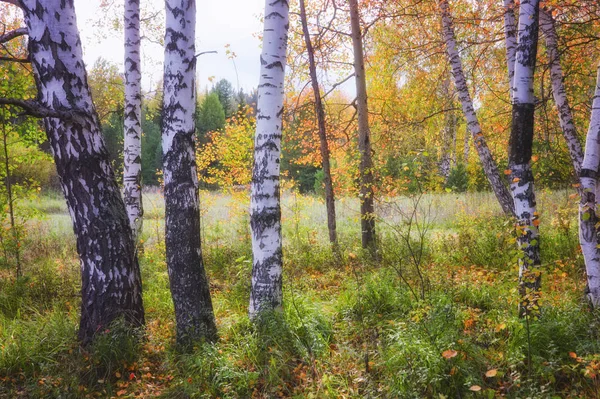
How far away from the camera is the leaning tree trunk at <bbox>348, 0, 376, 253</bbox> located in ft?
25.1

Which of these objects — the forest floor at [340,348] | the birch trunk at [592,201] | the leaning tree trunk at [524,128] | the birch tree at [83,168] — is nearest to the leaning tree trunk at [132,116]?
the forest floor at [340,348]

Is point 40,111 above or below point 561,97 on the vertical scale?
below

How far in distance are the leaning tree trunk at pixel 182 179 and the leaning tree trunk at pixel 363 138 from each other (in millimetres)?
4390

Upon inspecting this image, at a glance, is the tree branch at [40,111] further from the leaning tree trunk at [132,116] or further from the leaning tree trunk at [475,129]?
the leaning tree trunk at [475,129]

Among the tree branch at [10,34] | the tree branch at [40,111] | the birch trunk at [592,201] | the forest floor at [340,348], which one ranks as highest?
the tree branch at [10,34]

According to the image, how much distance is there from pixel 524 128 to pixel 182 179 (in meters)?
3.36

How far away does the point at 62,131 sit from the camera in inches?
143

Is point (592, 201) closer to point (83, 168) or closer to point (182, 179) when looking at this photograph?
point (182, 179)

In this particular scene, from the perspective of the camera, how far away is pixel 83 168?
3.71 meters

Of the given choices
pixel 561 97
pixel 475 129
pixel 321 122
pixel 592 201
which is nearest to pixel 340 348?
pixel 592 201

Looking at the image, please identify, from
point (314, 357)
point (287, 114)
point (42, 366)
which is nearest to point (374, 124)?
point (287, 114)

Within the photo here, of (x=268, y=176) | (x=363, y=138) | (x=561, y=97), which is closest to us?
(x=268, y=176)

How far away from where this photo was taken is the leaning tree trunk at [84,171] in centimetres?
354

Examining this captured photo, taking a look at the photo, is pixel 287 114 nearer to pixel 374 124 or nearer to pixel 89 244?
pixel 374 124
